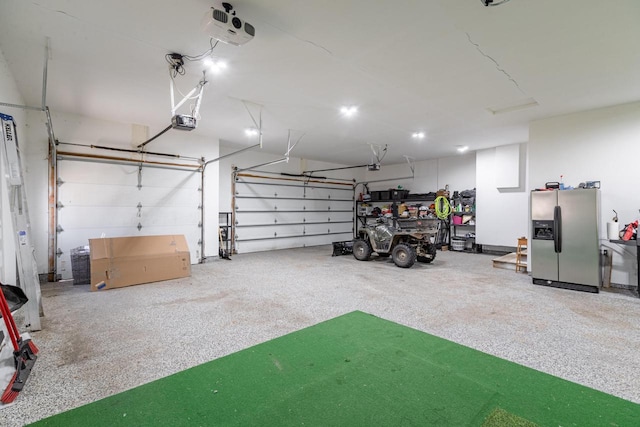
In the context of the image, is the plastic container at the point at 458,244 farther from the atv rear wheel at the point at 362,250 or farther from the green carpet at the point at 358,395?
the green carpet at the point at 358,395

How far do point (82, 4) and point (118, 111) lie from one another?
3253 millimetres

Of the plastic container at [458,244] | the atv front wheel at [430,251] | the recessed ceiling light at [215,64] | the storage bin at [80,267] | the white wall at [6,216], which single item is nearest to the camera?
the white wall at [6,216]

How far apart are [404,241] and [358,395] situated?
5.18 meters

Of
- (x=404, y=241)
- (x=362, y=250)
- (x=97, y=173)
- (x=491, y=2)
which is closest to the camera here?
(x=491, y=2)

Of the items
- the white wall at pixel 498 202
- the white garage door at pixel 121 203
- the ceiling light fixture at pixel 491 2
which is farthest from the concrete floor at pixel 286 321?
the ceiling light fixture at pixel 491 2

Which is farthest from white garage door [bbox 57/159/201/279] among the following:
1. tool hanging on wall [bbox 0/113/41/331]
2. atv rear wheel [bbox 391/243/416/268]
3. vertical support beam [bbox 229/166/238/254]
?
atv rear wheel [bbox 391/243/416/268]

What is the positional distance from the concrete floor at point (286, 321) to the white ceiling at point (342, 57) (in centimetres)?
303

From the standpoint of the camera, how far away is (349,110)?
16.8 feet

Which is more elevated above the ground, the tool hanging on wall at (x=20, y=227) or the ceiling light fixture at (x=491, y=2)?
the ceiling light fixture at (x=491, y=2)

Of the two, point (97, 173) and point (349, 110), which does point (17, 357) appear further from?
point (349, 110)

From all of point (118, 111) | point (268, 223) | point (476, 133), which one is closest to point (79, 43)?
point (118, 111)

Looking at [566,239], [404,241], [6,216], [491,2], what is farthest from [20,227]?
[566,239]

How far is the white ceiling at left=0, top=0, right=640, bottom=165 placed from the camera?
2.54 m

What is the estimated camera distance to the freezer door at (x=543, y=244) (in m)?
4.80
